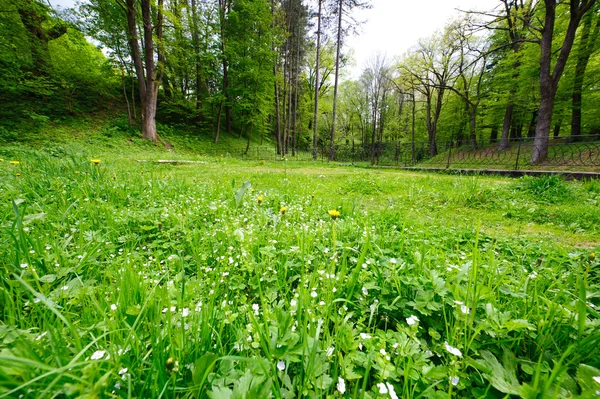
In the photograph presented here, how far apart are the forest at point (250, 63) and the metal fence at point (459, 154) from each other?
2.81 feet

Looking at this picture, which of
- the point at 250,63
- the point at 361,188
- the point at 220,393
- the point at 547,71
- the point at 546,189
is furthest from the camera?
the point at 250,63

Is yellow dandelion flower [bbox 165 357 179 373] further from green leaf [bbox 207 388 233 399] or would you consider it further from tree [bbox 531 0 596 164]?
tree [bbox 531 0 596 164]

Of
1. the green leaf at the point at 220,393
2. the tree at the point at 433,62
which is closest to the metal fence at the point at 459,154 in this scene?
the tree at the point at 433,62

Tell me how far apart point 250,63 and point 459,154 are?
18993 millimetres

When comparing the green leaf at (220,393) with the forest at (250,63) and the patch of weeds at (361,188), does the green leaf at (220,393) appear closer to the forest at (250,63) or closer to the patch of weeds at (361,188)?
the patch of weeds at (361,188)

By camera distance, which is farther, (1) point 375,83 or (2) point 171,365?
(1) point 375,83

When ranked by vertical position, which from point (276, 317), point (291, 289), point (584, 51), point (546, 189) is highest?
point (584, 51)

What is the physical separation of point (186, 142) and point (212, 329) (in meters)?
19.8

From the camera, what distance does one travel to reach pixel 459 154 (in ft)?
63.4

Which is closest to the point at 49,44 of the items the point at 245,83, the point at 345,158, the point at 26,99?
the point at 26,99

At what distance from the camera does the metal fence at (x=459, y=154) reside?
10.2 metres

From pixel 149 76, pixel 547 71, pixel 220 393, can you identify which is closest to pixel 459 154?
pixel 547 71

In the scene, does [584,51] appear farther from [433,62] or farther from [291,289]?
[291,289]

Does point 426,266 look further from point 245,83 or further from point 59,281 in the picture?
point 245,83
